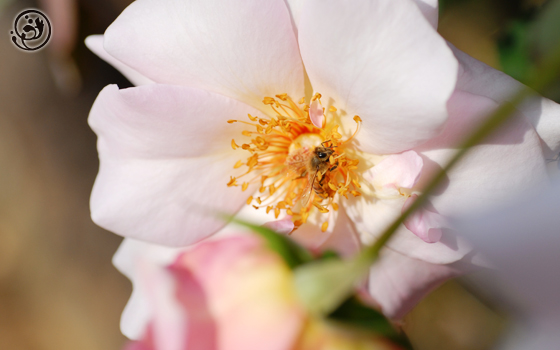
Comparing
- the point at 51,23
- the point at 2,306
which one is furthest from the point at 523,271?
the point at 2,306

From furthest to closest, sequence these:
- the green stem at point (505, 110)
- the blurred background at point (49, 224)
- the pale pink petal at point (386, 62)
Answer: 1. the blurred background at point (49, 224)
2. the pale pink petal at point (386, 62)
3. the green stem at point (505, 110)

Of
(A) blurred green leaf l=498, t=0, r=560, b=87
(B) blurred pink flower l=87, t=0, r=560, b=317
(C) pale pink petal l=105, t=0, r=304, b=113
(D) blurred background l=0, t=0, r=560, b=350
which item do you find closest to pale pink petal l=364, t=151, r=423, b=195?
(B) blurred pink flower l=87, t=0, r=560, b=317

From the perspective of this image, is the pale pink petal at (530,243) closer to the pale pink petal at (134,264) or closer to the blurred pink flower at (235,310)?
the blurred pink flower at (235,310)

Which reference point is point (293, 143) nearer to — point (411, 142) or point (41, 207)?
point (411, 142)

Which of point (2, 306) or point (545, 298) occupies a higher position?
point (545, 298)

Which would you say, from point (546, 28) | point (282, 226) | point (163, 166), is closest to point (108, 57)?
point (163, 166)

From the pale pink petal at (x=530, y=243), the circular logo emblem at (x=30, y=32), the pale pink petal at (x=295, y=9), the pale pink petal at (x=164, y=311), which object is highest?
the circular logo emblem at (x=30, y=32)

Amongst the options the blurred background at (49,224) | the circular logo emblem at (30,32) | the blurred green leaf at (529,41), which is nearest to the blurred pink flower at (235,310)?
the blurred green leaf at (529,41)
